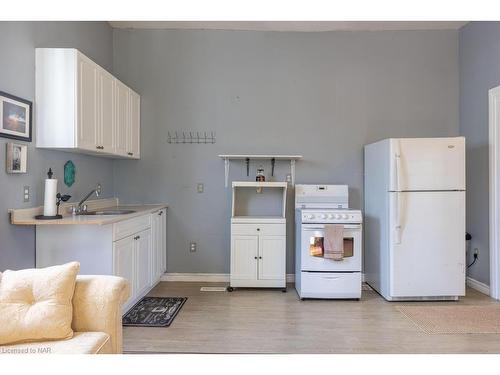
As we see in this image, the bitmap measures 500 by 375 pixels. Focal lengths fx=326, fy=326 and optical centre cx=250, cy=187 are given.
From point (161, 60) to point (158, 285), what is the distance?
2.84 meters

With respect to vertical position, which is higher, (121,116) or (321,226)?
(121,116)

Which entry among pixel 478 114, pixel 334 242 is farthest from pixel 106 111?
pixel 478 114

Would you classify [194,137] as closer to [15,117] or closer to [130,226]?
[130,226]

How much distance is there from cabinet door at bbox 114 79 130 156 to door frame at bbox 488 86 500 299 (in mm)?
4061

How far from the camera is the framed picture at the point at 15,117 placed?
232cm

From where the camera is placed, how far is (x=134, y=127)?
13.2ft

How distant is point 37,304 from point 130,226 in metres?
1.45

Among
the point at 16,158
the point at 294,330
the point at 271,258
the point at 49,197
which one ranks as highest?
the point at 16,158

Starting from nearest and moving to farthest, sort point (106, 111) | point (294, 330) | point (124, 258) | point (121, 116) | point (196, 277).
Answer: point (294, 330)
point (124, 258)
point (106, 111)
point (121, 116)
point (196, 277)

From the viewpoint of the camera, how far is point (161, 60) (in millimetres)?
4191

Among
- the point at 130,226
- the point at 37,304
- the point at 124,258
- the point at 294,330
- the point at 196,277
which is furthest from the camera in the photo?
the point at 196,277

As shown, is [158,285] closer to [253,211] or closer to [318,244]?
[253,211]

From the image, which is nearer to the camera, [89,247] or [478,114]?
[89,247]

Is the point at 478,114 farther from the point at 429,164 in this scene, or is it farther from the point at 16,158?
the point at 16,158
